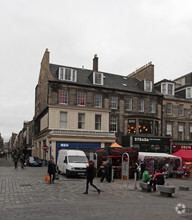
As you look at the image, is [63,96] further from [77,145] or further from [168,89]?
[168,89]

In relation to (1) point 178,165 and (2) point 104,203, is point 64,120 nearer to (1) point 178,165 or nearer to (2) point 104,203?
(1) point 178,165

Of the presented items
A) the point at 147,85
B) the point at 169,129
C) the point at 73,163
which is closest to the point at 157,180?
the point at 73,163

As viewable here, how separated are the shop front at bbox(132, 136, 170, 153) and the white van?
44.4 ft

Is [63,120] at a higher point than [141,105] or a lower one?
lower

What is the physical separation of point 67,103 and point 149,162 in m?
13.8

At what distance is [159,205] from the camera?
1046 centimetres

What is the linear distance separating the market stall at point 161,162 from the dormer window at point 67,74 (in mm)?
14639

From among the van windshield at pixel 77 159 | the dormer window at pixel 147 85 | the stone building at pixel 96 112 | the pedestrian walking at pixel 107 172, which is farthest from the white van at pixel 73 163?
the dormer window at pixel 147 85

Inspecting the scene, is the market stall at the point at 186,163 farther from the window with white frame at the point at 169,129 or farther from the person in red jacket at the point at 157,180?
the window with white frame at the point at 169,129

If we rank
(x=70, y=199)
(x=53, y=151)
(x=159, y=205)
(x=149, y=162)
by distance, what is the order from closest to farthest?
(x=159, y=205)
(x=70, y=199)
(x=149, y=162)
(x=53, y=151)

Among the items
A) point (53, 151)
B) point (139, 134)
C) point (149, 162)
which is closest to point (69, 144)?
point (53, 151)

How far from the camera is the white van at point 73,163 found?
2025cm

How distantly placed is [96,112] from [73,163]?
13.7 m

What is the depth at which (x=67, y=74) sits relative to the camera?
33.2m
